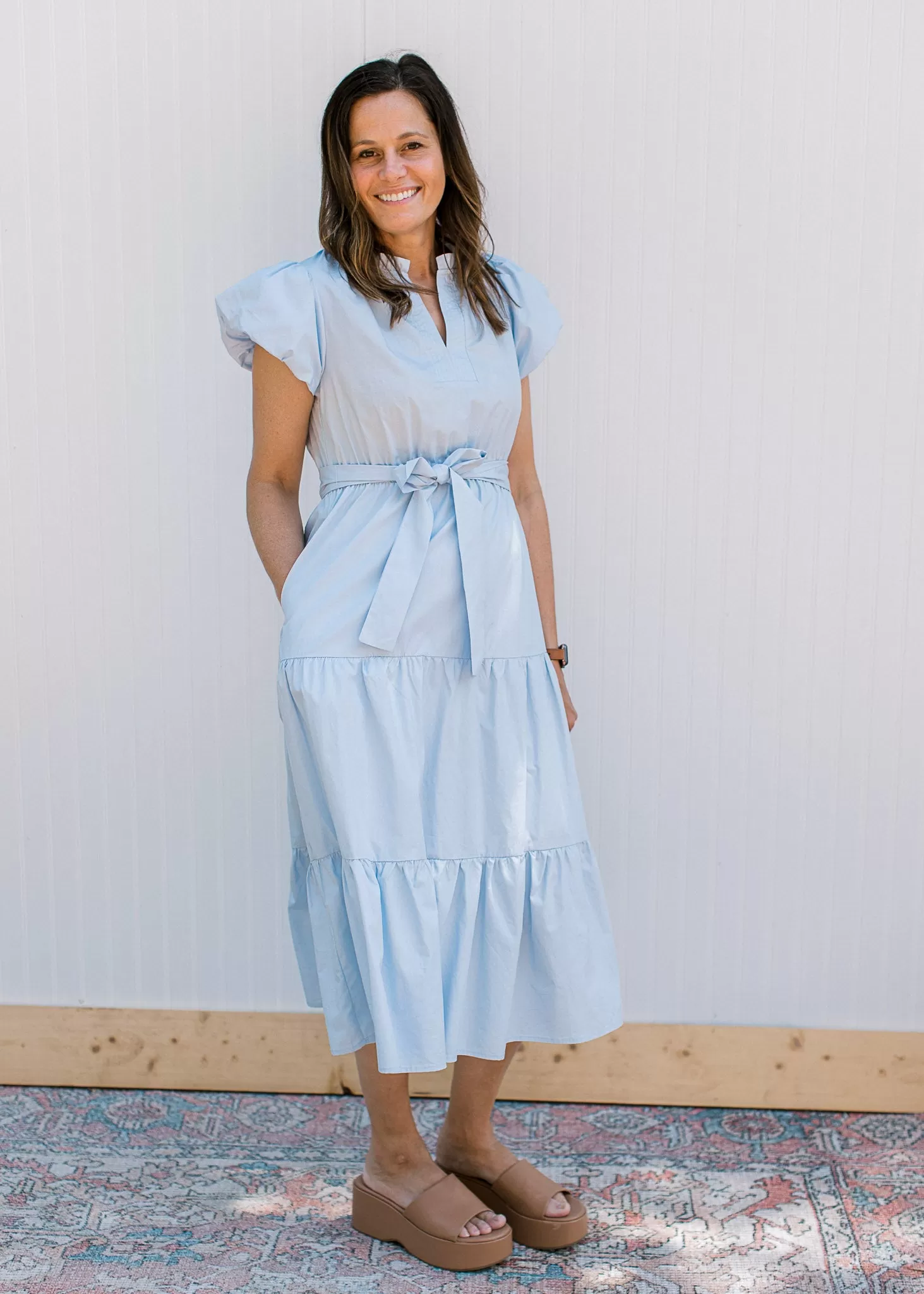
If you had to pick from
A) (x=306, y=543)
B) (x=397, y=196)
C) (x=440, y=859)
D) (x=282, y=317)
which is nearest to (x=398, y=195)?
(x=397, y=196)

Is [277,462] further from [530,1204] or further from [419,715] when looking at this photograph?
[530,1204]

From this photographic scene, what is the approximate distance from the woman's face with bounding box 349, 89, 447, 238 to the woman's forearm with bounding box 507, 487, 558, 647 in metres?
0.49

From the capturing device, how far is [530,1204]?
2.02 m

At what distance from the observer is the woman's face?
1.91 meters

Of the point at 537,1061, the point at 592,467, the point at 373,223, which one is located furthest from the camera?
the point at 537,1061

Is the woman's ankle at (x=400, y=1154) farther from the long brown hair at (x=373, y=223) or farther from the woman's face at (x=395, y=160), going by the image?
the woman's face at (x=395, y=160)

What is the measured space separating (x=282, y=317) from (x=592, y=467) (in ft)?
2.58

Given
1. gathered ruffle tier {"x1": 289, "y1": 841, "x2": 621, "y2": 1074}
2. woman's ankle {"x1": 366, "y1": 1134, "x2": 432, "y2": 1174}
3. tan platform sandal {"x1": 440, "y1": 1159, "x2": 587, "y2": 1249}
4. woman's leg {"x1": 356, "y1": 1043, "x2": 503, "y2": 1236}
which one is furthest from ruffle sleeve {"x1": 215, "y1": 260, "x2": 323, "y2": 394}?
tan platform sandal {"x1": 440, "y1": 1159, "x2": 587, "y2": 1249}

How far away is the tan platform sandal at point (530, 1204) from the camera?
200cm

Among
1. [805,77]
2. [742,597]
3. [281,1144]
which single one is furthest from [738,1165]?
[805,77]

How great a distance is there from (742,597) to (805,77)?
3.11ft

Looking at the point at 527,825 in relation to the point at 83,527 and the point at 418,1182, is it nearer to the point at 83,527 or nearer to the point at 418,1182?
→ the point at 418,1182

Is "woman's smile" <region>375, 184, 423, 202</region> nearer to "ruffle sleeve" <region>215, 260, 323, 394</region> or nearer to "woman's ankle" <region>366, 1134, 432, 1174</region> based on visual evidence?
"ruffle sleeve" <region>215, 260, 323, 394</region>

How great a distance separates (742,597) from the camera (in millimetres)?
2471
